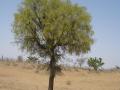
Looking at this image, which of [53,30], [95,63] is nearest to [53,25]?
[53,30]

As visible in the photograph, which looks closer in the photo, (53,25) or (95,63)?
(53,25)

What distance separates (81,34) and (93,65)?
67766mm

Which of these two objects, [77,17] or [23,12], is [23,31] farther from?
[77,17]

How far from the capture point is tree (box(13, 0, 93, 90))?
25562 millimetres

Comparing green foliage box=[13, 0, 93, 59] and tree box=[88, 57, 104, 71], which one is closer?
green foliage box=[13, 0, 93, 59]

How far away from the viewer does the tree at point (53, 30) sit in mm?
25562

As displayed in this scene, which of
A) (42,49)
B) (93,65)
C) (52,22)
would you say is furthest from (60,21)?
(93,65)

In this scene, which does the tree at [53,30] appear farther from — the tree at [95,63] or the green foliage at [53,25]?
the tree at [95,63]

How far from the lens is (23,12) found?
2642cm

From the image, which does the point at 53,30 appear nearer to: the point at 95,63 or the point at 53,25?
the point at 53,25

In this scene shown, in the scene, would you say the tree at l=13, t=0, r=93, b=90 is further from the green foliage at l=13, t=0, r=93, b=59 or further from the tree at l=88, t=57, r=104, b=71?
the tree at l=88, t=57, r=104, b=71

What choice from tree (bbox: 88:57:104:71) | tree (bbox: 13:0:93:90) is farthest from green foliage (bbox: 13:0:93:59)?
tree (bbox: 88:57:104:71)

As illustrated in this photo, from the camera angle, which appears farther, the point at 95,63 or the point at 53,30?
the point at 95,63

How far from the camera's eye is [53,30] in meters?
25.3
